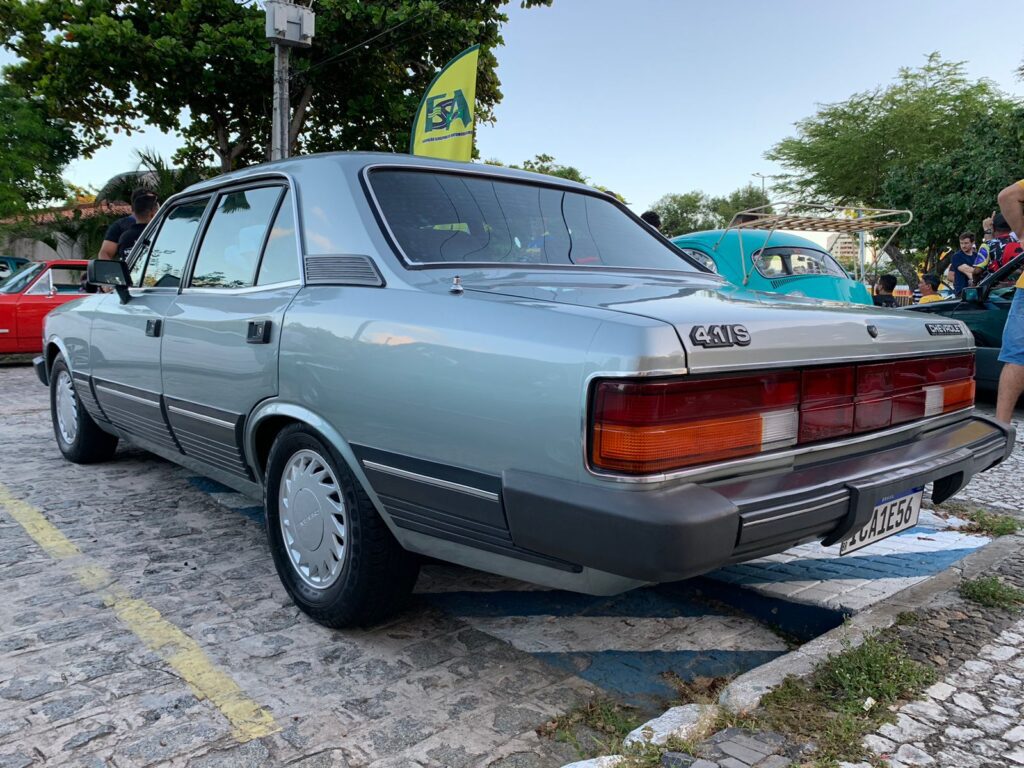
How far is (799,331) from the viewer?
218 cm

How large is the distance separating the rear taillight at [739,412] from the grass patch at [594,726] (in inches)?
29.4

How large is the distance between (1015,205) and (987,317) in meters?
3.19

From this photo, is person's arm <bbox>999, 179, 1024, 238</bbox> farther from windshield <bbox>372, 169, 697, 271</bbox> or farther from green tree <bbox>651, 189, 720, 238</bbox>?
green tree <bbox>651, 189, 720, 238</bbox>

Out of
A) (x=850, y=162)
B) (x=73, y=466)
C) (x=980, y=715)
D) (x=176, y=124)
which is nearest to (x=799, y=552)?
(x=980, y=715)

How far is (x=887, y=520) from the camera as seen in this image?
8.20ft

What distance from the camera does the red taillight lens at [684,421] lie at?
1.90 m

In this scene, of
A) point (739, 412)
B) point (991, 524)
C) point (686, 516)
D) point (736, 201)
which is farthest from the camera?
point (736, 201)

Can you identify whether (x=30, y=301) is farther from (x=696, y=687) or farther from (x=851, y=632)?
(x=851, y=632)

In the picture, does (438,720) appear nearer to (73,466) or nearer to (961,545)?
(961,545)

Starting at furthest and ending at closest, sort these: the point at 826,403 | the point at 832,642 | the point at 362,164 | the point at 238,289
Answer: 1. the point at 238,289
2. the point at 362,164
3. the point at 832,642
4. the point at 826,403

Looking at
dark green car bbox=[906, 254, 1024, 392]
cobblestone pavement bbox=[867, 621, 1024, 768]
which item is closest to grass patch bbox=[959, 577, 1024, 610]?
cobblestone pavement bbox=[867, 621, 1024, 768]

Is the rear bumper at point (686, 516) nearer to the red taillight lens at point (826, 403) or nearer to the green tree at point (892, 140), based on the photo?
the red taillight lens at point (826, 403)

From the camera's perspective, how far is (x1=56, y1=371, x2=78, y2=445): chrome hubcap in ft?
16.5

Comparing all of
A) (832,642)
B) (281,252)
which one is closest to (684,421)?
(832,642)
